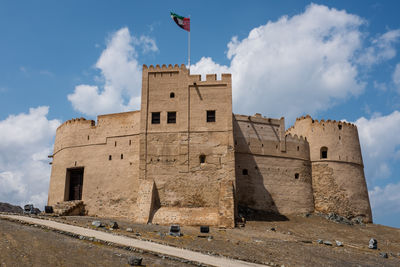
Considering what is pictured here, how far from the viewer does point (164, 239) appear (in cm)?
1664

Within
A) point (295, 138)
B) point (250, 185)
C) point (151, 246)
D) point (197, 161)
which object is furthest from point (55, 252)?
point (295, 138)

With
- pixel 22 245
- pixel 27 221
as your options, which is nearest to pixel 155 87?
pixel 27 221

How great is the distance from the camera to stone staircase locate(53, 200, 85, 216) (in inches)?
969

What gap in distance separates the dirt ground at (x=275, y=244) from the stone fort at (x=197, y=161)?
7.90 ft

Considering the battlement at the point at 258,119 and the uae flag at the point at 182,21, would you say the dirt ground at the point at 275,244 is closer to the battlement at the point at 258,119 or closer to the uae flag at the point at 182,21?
the battlement at the point at 258,119

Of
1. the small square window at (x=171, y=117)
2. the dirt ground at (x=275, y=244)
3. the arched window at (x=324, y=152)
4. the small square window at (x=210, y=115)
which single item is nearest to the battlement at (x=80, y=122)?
the small square window at (x=171, y=117)

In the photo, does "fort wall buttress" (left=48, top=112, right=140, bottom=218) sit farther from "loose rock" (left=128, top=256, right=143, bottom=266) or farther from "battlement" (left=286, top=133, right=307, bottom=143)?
"loose rock" (left=128, top=256, right=143, bottom=266)

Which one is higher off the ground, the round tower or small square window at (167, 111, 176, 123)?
small square window at (167, 111, 176, 123)

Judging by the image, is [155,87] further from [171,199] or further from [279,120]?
[279,120]

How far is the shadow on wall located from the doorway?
36.3 feet

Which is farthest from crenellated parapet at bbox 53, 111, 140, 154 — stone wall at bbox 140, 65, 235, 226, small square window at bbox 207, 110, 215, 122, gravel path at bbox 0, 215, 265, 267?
gravel path at bbox 0, 215, 265, 267

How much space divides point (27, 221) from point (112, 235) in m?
4.17

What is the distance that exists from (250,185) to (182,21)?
1228cm

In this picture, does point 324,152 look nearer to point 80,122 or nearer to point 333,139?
point 333,139
